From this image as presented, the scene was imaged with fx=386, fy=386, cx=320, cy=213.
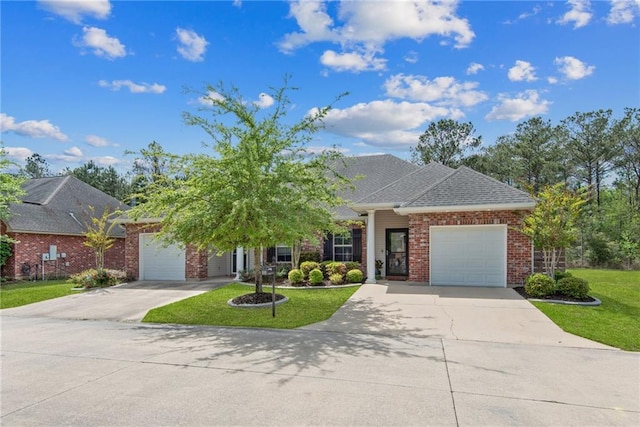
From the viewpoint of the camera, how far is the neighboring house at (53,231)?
18.9 meters

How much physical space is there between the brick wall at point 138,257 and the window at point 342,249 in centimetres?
590

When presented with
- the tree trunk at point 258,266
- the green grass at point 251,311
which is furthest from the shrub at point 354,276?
the tree trunk at point 258,266

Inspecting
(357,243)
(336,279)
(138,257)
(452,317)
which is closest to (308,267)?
(336,279)

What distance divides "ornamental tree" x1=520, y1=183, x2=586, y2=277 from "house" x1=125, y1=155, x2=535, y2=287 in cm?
83

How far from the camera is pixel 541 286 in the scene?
11.3 m

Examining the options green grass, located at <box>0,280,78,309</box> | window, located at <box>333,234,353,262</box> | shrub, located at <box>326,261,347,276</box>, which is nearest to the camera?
green grass, located at <box>0,280,78,309</box>

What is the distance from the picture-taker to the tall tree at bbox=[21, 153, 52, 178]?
179ft

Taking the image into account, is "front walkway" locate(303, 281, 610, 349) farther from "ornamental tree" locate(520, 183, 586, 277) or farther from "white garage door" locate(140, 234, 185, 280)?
"white garage door" locate(140, 234, 185, 280)

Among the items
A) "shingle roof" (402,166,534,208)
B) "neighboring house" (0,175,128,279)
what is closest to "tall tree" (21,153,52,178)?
"neighboring house" (0,175,128,279)

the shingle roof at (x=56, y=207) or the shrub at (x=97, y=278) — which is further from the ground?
the shingle roof at (x=56, y=207)

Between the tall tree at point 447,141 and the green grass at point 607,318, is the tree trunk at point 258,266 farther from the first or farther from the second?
the tall tree at point 447,141

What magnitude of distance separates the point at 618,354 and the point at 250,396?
6.16 metres

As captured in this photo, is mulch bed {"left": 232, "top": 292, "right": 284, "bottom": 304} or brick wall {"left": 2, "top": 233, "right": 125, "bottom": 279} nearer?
mulch bed {"left": 232, "top": 292, "right": 284, "bottom": 304}

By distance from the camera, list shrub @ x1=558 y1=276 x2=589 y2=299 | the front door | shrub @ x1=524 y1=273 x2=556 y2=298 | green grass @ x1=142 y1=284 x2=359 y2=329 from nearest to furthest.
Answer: green grass @ x1=142 y1=284 x2=359 y2=329, shrub @ x1=558 y1=276 x2=589 y2=299, shrub @ x1=524 y1=273 x2=556 y2=298, the front door
